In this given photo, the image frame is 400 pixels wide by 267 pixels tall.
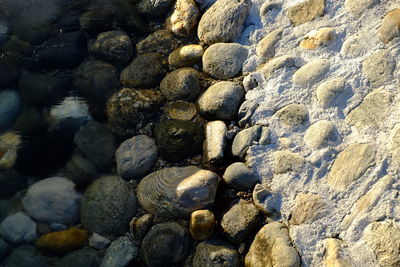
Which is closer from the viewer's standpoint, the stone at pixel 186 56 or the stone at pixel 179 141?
the stone at pixel 179 141

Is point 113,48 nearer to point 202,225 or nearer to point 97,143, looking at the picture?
point 97,143

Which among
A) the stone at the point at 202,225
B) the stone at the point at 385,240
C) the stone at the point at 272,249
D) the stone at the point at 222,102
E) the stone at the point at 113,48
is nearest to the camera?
the stone at the point at 385,240

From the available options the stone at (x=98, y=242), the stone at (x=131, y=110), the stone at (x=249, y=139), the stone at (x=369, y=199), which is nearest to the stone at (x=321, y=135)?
the stone at (x=249, y=139)

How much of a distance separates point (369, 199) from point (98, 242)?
1.35m

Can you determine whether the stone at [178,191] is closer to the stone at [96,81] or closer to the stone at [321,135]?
the stone at [321,135]

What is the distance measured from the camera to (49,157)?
8.86 feet

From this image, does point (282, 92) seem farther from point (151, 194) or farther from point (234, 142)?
point (151, 194)

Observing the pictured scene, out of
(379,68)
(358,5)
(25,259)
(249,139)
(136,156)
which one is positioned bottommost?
(25,259)

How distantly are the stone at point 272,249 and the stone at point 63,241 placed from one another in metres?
0.87

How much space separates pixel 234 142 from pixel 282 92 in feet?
1.26

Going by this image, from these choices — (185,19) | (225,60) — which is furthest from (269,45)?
(185,19)

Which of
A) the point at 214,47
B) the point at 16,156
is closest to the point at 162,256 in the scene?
the point at 16,156

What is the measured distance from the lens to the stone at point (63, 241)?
2438mm

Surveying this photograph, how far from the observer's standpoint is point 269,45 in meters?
2.77
